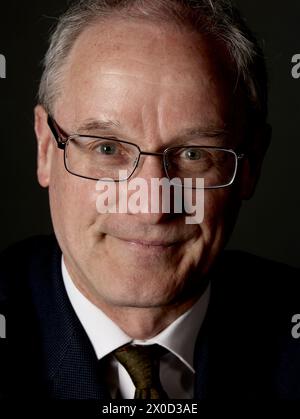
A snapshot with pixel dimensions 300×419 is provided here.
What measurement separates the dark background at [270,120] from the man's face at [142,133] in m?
0.29

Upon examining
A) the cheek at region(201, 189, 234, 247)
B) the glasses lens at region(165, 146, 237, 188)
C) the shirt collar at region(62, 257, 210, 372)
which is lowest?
the shirt collar at region(62, 257, 210, 372)

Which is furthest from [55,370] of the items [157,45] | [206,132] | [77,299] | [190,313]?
[157,45]

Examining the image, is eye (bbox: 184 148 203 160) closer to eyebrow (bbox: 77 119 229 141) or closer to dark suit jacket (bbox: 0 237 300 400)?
eyebrow (bbox: 77 119 229 141)

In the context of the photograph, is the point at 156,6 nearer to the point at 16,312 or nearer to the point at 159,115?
the point at 159,115

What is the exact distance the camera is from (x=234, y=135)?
138cm

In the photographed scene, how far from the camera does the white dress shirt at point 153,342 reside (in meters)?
1.41

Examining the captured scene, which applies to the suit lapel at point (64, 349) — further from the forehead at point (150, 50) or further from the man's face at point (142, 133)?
the forehead at point (150, 50)

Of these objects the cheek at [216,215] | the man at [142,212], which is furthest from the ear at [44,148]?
the cheek at [216,215]

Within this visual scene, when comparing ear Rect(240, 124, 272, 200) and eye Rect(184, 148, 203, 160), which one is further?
ear Rect(240, 124, 272, 200)

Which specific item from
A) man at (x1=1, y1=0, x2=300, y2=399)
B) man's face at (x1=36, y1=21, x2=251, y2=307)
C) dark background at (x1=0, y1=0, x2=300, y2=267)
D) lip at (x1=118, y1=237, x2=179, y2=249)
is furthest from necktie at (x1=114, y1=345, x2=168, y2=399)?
dark background at (x1=0, y1=0, x2=300, y2=267)

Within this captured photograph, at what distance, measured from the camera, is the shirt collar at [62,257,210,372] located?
142cm

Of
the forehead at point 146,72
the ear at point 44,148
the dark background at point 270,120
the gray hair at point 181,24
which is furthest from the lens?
the dark background at point 270,120

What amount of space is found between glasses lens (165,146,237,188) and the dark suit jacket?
324mm
